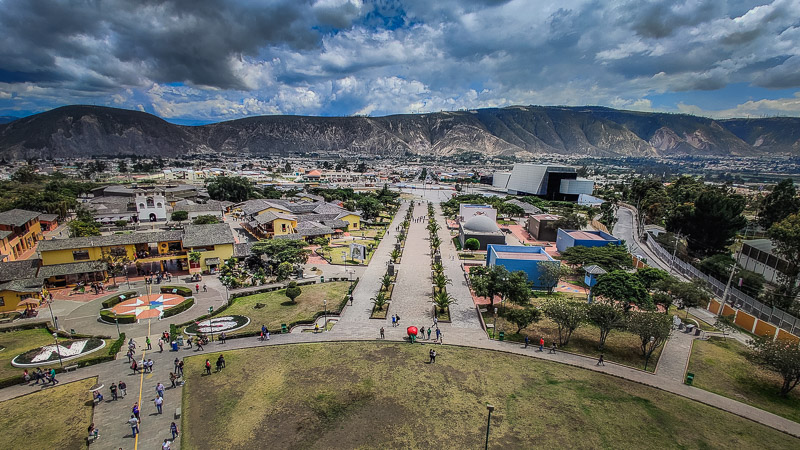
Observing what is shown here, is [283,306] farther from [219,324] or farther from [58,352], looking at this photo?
Result: [58,352]

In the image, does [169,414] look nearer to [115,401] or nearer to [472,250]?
[115,401]

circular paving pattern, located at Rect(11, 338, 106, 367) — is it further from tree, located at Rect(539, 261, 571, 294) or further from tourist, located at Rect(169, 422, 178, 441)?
tree, located at Rect(539, 261, 571, 294)

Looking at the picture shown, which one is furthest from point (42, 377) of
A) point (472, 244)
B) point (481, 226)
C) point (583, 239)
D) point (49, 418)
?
point (583, 239)

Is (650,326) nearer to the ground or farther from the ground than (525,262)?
nearer to the ground

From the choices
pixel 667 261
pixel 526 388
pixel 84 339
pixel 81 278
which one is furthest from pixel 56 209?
pixel 667 261

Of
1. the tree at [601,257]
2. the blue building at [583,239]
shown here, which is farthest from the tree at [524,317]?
the blue building at [583,239]

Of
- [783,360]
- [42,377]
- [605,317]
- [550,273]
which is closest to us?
[783,360]

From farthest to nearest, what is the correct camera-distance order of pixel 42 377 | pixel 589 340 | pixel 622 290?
pixel 622 290 → pixel 589 340 → pixel 42 377
